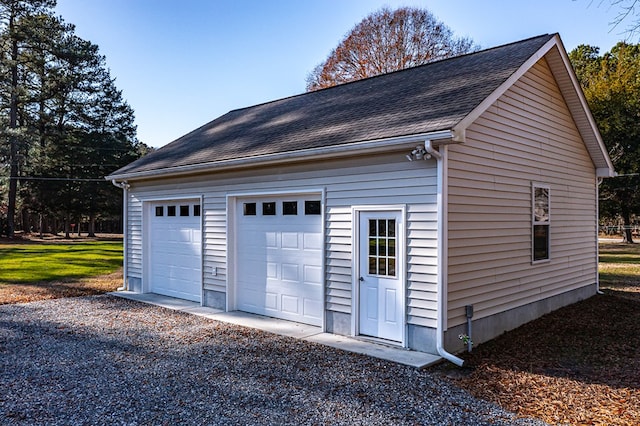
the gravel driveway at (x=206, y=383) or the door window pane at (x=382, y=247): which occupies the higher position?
the door window pane at (x=382, y=247)

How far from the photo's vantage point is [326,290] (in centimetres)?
675

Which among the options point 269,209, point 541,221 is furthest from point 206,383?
point 541,221

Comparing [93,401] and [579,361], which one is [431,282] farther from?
[93,401]

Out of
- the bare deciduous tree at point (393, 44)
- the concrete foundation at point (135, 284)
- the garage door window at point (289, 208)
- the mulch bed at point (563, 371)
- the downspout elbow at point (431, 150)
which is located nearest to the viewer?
the mulch bed at point (563, 371)

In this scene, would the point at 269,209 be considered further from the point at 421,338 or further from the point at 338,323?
the point at 421,338

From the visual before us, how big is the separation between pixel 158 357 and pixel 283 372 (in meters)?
1.69

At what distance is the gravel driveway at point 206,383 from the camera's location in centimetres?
393

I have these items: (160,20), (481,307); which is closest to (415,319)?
(481,307)

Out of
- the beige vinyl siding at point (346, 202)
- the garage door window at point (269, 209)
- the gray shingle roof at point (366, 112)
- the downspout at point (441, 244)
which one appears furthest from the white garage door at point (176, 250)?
the downspout at point (441, 244)

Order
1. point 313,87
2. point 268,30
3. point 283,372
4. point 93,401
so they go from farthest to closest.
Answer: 1. point 313,87
2. point 268,30
3. point 283,372
4. point 93,401

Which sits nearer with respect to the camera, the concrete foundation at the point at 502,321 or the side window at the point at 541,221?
the concrete foundation at the point at 502,321

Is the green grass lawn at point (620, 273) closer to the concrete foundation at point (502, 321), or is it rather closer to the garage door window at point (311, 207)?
the concrete foundation at point (502, 321)

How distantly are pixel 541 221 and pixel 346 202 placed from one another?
12.1ft

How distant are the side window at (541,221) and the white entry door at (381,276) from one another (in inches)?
117
